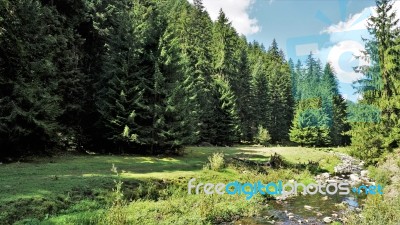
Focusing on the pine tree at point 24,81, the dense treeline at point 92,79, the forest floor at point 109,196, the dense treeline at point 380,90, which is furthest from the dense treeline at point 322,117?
the pine tree at point 24,81

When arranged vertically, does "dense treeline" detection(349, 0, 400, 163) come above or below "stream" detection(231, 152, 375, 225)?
above

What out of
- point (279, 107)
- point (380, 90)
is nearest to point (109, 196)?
point (380, 90)

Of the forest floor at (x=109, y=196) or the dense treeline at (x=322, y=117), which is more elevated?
the dense treeline at (x=322, y=117)


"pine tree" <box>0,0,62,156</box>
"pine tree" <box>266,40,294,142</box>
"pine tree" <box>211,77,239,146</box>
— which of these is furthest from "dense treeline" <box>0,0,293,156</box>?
"pine tree" <box>266,40,294,142</box>

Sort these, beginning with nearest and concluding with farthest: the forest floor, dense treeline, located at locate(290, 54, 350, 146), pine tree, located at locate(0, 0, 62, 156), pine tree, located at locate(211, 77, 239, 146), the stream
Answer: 1. the forest floor
2. the stream
3. pine tree, located at locate(0, 0, 62, 156)
4. pine tree, located at locate(211, 77, 239, 146)
5. dense treeline, located at locate(290, 54, 350, 146)

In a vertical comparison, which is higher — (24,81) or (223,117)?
(223,117)

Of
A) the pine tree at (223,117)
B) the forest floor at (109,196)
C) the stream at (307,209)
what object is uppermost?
the pine tree at (223,117)

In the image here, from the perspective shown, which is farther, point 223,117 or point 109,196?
point 223,117

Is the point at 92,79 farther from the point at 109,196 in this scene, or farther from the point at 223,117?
the point at 223,117

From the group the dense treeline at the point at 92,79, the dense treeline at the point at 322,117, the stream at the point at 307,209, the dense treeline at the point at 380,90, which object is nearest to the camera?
the stream at the point at 307,209

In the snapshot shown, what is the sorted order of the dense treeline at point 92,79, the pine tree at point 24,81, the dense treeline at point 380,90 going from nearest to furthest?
the pine tree at point 24,81, the dense treeline at point 92,79, the dense treeline at point 380,90

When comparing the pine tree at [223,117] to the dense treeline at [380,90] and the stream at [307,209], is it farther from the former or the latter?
the stream at [307,209]

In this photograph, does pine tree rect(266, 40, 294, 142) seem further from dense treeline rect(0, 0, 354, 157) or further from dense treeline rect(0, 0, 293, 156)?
dense treeline rect(0, 0, 293, 156)

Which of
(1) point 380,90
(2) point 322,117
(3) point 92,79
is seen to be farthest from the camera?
(2) point 322,117
